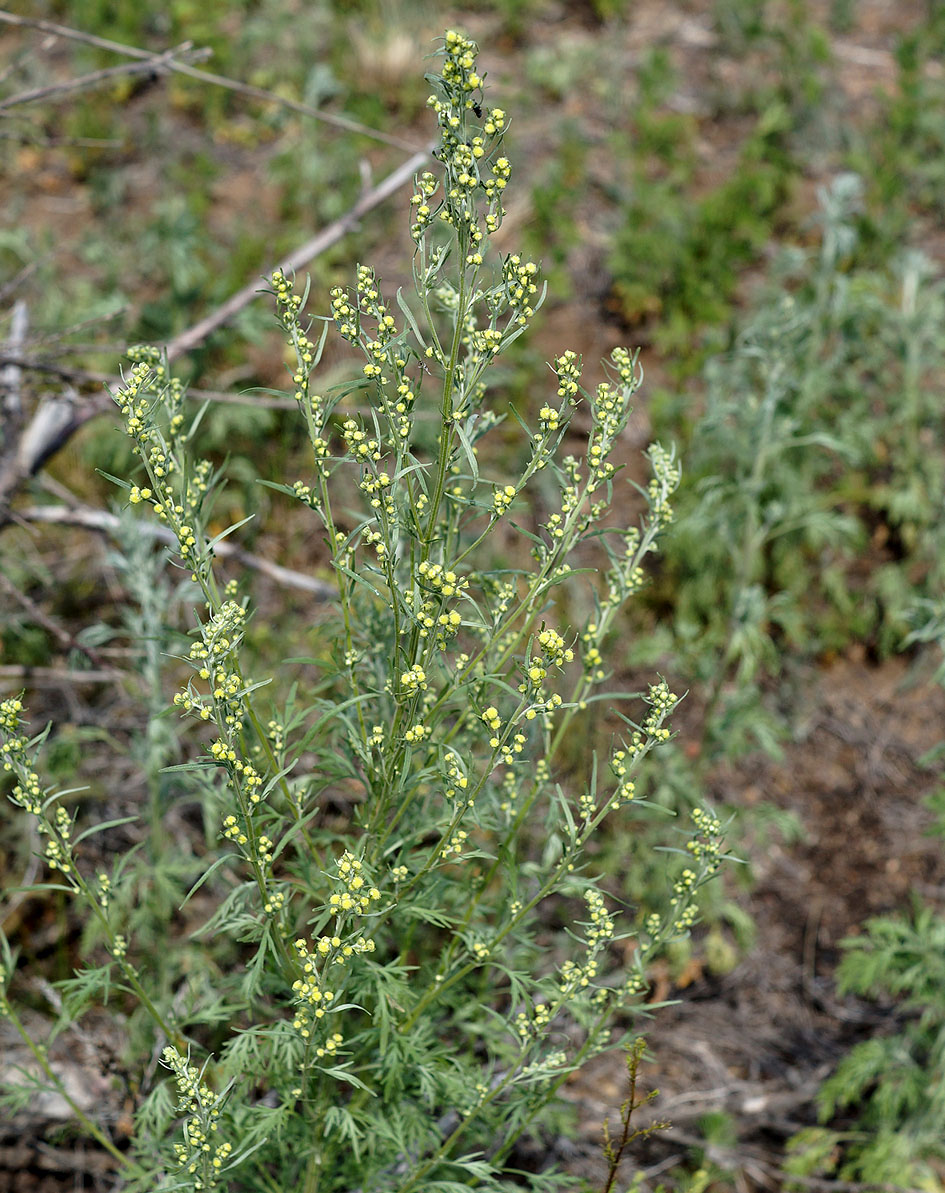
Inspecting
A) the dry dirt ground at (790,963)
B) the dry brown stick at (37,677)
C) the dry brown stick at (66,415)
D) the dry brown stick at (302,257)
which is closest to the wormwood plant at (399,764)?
the dry dirt ground at (790,963)

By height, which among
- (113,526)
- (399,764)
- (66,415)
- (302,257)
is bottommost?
(113,526)

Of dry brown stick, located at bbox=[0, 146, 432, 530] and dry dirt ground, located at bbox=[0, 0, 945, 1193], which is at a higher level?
dry brown stick, located at bbox=[0, 146, 432, 530]

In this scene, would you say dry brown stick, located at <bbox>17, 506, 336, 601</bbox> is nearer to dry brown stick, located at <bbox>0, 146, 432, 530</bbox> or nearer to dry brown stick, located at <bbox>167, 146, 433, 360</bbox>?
dry brown stick, located at <bbox>0, 146, 432, 530</bbox>

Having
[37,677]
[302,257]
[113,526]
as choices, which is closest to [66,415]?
[113,526]

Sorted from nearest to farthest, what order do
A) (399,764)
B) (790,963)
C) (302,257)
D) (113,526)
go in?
(399,764)
(113,526)
(790,963)
(302,257)

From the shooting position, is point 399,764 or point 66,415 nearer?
point 399,764

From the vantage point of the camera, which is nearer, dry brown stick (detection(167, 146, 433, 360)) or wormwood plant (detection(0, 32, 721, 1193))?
wormwood plant (detection(0, 32, 721, 1193))

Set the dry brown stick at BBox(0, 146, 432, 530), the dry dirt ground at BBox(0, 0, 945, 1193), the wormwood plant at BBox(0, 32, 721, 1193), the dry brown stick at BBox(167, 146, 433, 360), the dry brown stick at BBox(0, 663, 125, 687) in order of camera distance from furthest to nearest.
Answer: the dry brown stick at BBox(167, 146, 433, 360)
the dry brown stick at BBox(0, 146, 432, 530)
the dry brown stick at BBox(0, 663, 125, 687)
the dry dirt ground at BBox(0, 0, 945, 1193)
the wormwood plant at BBox(0, 32, 721, 1193)

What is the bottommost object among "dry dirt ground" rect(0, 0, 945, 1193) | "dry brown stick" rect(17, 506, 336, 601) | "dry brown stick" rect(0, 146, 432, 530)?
"dry dirt ground" rect(0, 0, 945, 1193)

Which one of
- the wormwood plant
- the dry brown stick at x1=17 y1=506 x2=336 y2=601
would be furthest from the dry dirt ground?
the dry brown stick at x1=17 y1=506 x2=336 y2=601

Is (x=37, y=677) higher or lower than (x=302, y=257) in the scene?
lower

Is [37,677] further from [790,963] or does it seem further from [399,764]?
[790,963]

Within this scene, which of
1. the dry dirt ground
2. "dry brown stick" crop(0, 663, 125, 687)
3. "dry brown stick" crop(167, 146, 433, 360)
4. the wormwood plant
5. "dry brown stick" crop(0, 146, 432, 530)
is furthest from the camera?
"dry brown stick" crop(167, 146, 433, 360)

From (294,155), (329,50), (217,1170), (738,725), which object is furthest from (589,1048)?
(329,50)
